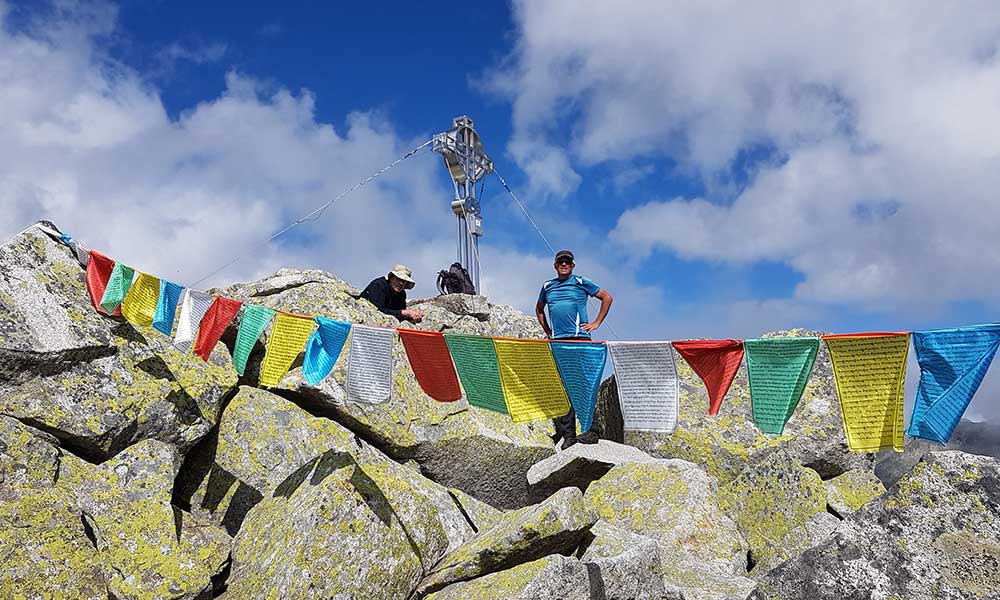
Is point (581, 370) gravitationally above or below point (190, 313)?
below

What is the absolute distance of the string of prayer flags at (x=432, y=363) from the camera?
7.84 m

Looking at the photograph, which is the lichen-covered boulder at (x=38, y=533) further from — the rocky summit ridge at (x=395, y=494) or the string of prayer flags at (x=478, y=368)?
the string of prayer flags at (x=478, y=368)

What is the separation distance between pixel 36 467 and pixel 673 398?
6.39 m

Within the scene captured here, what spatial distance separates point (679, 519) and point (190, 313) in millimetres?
6438

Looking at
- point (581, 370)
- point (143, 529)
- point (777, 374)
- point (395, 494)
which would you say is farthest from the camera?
point (581, 370)

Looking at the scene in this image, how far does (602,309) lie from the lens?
30.5 ft

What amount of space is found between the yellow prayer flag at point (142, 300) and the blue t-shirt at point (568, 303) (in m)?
5.17

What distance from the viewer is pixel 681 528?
7.25 meters

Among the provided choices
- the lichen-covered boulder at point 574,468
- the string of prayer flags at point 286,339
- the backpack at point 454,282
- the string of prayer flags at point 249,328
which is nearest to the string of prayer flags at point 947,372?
the lichen-covered boulder at point 574,468

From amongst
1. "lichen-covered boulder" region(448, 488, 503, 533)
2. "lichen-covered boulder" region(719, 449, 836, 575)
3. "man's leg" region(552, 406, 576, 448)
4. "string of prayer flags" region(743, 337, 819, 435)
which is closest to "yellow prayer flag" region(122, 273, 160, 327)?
"lichen-covered boulder" region(448, 488, 503, 533)

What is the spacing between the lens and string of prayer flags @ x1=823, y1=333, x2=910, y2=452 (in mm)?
5824

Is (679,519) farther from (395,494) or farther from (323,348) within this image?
(323,348)

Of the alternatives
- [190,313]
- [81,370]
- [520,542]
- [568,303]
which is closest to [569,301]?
[568,303]

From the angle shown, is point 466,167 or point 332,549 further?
point 466,167
